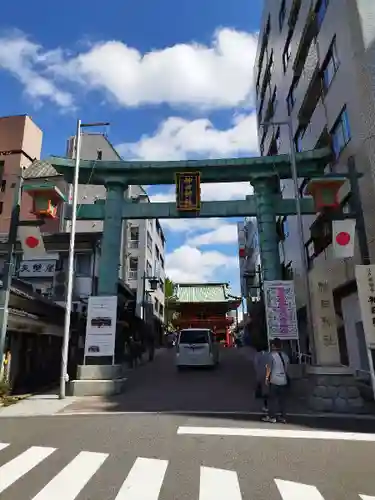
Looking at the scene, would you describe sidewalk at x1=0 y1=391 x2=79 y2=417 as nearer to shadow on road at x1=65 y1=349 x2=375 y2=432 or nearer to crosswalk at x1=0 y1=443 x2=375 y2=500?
shadow on road at x1=65 y1=349 x2=375 y2=432

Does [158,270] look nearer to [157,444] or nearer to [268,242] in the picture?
[268,242]

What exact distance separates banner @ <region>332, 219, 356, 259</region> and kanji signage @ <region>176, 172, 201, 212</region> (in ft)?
20.5

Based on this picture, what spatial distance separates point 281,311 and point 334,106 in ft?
30.4

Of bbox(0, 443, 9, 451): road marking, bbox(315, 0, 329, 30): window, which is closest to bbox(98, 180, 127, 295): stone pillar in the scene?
bbox(0, 443, 9, 451): road marking

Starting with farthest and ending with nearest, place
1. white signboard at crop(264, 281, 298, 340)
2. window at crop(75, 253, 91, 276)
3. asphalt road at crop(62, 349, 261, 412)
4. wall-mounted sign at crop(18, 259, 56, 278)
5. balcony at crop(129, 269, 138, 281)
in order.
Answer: balcony at crop(129, 269, 138, 281)
window at crop(75, 253, 91, 276)
wall-mounted sign at crop(18, 259, 56, 278)
white signboard at crop(264, 281, 298, 340)
asphalt road at crop(62, 349, 261, 412)

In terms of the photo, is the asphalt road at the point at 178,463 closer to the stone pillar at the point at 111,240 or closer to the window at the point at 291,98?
the stone pillar at the point at 111,240

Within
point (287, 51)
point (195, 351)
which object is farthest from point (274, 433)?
point (287, 51)

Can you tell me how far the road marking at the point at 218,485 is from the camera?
4496mm

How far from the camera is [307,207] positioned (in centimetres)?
1616

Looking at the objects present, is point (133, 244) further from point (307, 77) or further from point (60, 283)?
point (307, 77)

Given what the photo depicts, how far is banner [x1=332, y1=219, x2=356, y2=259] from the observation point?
1125 centimetres

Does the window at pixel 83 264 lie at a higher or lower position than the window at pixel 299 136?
lower

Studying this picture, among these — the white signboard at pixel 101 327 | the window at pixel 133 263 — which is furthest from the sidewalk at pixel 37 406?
the window at pixel 133 263

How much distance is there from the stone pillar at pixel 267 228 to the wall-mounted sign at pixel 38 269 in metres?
14.7
